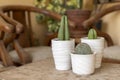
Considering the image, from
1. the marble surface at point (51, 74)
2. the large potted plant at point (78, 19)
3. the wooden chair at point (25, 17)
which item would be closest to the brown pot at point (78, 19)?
the large potted plant at point (78, 19)

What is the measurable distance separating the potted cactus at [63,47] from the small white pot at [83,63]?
0.21 ft

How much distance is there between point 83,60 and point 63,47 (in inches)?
4.9

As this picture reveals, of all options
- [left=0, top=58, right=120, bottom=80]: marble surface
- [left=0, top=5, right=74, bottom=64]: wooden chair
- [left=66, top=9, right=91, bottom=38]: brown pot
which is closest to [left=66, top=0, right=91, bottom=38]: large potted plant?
[left=66, top=9, right=91, bottom=38]: brown pot

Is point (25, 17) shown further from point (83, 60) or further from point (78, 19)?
point (83, 60)

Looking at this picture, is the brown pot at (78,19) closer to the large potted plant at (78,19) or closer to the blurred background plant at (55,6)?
the large potted plant at (78,19)

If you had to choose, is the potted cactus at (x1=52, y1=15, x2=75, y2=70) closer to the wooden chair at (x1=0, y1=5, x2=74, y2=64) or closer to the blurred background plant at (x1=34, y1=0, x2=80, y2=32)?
the wooden chair at (x1=0, y1=5, x2=74, y2=64)

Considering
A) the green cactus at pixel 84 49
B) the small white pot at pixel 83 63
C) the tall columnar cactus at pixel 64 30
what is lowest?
the small white pot at pixel 83 63

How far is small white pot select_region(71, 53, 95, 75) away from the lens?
0.95 meters

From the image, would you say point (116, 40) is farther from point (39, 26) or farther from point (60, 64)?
point (60, 64)

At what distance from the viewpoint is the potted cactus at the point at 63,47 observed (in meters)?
1.03

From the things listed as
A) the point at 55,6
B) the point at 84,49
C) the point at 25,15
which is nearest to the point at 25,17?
the point at 25,15

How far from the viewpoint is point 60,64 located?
1.06 m

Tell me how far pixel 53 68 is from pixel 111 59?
59 cm

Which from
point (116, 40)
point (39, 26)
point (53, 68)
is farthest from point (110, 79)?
point (39, 26)
